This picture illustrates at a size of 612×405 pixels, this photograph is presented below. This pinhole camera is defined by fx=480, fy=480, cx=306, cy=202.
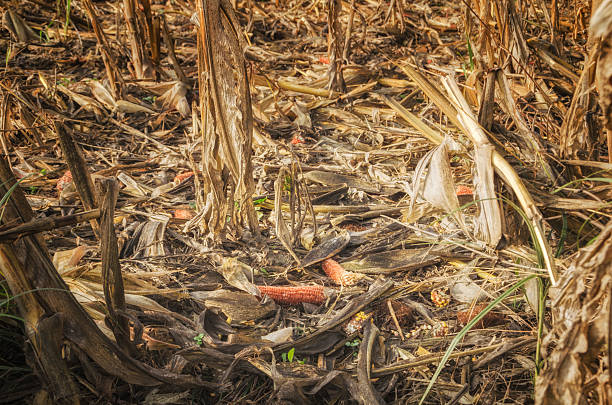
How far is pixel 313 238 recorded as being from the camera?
2.00m

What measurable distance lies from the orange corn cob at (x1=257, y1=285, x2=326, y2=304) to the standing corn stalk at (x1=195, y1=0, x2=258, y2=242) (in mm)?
358

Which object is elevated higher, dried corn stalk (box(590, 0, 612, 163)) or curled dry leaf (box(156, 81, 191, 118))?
dried corn stalk (box(590, 0, 612, 163))

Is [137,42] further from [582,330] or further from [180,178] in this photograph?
[582,330]

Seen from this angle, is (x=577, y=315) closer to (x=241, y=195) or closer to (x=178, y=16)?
(x=241, y=195)

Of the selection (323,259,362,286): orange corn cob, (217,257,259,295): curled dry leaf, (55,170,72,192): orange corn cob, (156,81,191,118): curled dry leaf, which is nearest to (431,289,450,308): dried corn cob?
(323,259,362,286): orange corn cob

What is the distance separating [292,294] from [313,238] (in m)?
0.34

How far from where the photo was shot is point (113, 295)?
48.6 inches

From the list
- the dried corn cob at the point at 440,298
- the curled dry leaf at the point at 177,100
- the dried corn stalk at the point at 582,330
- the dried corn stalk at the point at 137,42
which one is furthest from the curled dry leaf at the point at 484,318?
the dried corn stalk at the point at 137,42

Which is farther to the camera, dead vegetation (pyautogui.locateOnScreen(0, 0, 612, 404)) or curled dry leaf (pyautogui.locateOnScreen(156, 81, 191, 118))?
curled dry leaf (pyautogui.locateOnScreen(156, 81, 191, 118))

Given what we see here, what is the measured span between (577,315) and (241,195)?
1265 millimetres

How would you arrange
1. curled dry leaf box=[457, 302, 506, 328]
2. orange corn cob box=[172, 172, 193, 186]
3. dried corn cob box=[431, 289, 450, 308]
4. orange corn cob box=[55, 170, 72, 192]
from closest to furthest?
curled dry leaf box=[457, 302, 506, 328]
dried corn cob box=[431, 289, 450, 308]
orange corn cob box=[55, 170, 72, 192]
orange corn cob box=[172, 172, 193, 186]

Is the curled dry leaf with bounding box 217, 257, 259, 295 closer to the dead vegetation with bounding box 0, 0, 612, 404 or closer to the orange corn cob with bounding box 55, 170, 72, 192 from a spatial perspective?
the dead vegetation with bounding box 0, 0, 612, 404

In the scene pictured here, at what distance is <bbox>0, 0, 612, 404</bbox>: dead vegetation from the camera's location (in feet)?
3.81

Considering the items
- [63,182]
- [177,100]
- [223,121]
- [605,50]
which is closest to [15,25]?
[177,100]
